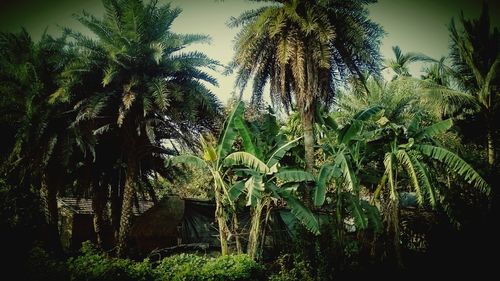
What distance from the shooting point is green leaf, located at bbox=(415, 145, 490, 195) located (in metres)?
9.86

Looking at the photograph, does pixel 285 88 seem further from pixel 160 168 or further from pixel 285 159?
pixel 160 168

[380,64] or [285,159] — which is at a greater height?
[380,64]

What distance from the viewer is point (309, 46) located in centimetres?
1256

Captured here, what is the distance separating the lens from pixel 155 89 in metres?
11.7

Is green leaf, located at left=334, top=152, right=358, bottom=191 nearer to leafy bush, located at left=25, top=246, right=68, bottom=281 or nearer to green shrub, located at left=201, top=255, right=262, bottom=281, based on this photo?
green shrub, located at left=201, top=255, right=262, bottom=281

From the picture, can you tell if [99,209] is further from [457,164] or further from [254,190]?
[457,164]

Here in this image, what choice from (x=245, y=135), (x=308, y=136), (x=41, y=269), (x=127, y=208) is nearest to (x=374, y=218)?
(x=308, y=136)

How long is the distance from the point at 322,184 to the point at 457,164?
421 cm

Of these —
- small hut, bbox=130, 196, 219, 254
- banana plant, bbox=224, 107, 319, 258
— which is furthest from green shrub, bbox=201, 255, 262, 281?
small hut, bbox=130, 196, 219, 254

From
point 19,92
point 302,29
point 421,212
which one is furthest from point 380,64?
point 19,92

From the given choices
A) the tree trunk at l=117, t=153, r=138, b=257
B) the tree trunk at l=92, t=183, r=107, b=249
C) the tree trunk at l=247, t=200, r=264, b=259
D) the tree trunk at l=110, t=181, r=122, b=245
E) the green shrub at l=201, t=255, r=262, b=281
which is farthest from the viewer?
the tree trunk at l=92, t=183, r=107, b=249

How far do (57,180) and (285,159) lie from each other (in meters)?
10.2

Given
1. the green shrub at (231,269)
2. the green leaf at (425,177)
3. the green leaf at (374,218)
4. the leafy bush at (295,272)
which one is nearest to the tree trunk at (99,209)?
the green shrub at (231,269)

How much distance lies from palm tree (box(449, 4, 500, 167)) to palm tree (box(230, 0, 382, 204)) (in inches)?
276
